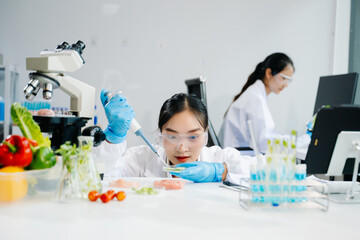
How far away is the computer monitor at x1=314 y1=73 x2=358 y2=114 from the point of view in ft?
10.3

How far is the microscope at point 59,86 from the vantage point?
3.97ft

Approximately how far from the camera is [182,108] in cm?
183

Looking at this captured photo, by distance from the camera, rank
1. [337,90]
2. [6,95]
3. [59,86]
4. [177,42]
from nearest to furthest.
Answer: [59,86], [337,90], [6,95], [177,42]

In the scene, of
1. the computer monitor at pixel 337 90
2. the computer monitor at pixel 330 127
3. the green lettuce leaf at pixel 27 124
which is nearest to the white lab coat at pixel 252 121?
the computer monitor at pixel 337 90

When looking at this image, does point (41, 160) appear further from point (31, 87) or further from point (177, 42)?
point (177, 42)

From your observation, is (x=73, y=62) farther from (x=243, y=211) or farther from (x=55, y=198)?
(x=243, y=211)

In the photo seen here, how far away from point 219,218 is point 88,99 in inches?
29.7

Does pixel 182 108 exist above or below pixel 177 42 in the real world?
below

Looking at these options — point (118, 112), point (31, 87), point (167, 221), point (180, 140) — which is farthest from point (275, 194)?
point (31, 87)

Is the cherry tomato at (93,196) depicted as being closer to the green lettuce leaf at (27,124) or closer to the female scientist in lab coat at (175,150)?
the green lettuce leaf at (27,124)

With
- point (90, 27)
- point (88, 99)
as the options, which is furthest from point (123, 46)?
point (88, 99)

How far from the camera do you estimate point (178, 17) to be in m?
3.95

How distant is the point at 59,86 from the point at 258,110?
2163mm

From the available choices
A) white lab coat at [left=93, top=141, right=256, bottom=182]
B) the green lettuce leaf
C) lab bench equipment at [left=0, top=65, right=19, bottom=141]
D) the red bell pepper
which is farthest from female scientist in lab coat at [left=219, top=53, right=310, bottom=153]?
the red bell pepper
